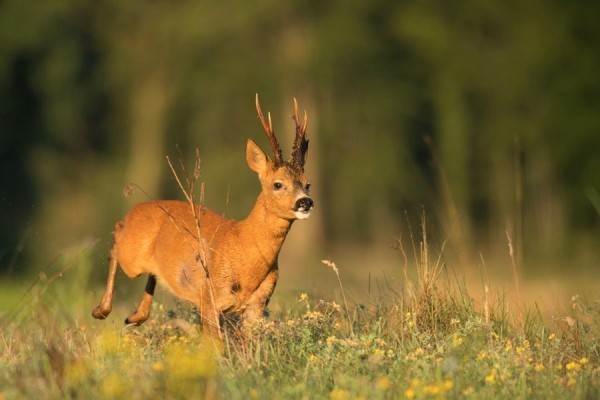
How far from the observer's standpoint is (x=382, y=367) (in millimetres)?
6383

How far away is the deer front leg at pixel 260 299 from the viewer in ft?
25.8

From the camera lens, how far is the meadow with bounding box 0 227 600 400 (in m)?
5.65

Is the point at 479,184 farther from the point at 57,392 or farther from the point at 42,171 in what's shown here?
the point at 57,392

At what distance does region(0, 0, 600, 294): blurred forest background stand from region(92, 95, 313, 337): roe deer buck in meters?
15.8

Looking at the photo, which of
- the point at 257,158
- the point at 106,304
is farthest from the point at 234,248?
the point at 106,304

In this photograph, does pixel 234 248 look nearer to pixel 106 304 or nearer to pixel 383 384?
pixel 106 304

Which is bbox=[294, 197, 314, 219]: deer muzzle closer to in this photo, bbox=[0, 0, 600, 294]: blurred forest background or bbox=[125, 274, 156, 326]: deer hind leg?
bbox=[125, 274, 156, 326]: deer hind leg

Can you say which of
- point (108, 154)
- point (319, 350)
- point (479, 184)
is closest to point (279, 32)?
point (479, 184)

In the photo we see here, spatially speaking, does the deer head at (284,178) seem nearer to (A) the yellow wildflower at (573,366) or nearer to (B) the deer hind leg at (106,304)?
(B) the deer hind leg at (106,304)

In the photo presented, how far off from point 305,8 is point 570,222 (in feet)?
26.1

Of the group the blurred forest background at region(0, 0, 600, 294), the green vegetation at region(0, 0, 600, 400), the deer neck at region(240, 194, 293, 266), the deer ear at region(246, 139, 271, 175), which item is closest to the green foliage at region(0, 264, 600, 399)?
the deer neck at region(240, 194, 293, 266)

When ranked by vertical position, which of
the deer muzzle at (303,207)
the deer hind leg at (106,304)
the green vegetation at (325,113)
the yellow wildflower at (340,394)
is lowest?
the green vegetation at (325,113)

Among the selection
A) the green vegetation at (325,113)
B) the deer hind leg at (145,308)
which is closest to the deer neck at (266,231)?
the deer hind leg at (145,308)

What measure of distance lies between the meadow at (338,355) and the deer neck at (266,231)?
517mm
